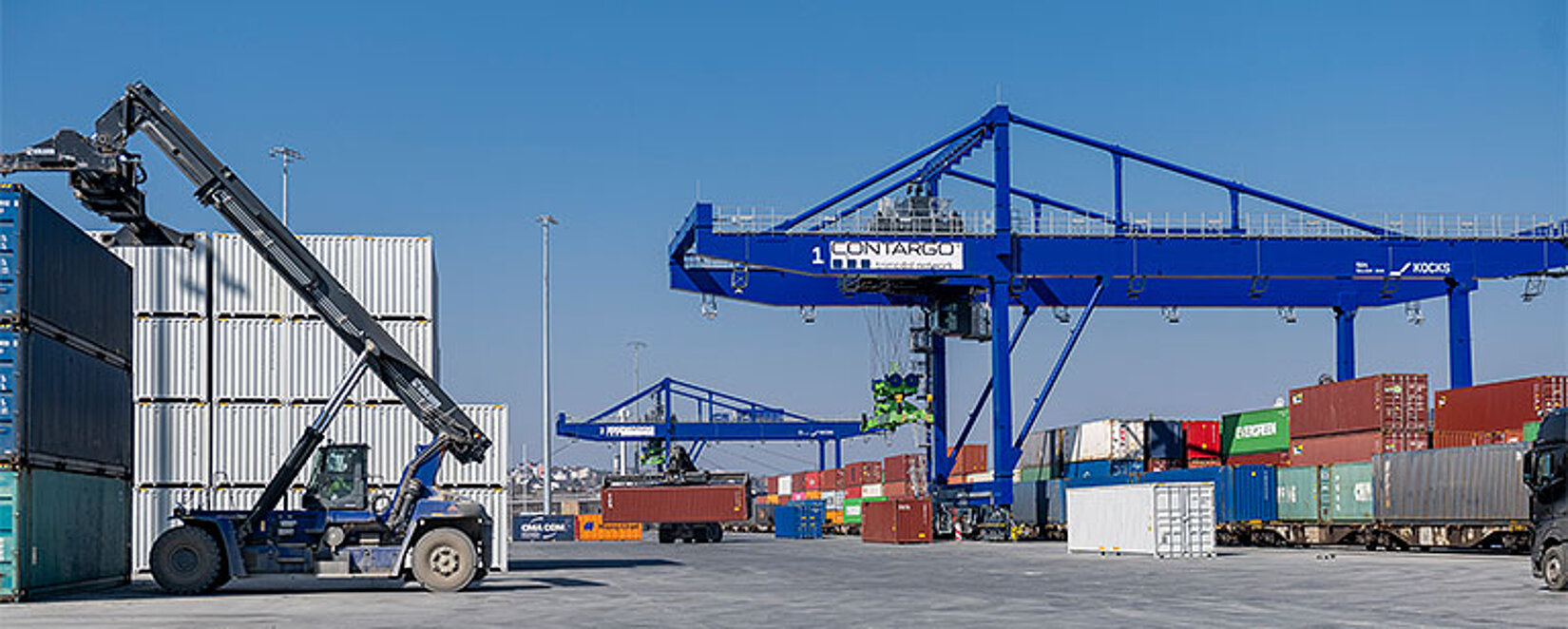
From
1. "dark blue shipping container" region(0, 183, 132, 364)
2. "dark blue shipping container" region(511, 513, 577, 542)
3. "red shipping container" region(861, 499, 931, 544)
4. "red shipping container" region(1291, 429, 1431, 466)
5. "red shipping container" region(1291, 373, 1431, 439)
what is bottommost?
"dark blue shipping container" region(511, 513, 577, 542)

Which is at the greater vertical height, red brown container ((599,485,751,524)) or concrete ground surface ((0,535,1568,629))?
concrete ground surface ((0,535,1568,629))

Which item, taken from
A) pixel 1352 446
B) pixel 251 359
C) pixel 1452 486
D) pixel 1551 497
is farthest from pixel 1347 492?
A: pixel 251 359

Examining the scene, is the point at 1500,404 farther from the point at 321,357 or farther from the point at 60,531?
the point at 60,531

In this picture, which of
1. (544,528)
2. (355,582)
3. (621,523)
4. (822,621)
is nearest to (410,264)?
(355,582)

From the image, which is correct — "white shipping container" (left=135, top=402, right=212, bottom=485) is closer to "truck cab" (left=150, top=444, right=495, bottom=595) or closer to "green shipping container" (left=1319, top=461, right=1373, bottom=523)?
"truck cab" (left=150, top=444, right=495, bottom=595)

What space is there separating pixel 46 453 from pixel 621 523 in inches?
1532

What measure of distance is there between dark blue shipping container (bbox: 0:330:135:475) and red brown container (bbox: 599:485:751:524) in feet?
105

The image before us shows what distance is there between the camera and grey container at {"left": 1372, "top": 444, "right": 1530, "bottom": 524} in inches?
1417

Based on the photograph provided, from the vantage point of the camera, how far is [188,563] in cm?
2433

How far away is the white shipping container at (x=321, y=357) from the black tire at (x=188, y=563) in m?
8.12

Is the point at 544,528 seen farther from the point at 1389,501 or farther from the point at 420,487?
the point at 420,487

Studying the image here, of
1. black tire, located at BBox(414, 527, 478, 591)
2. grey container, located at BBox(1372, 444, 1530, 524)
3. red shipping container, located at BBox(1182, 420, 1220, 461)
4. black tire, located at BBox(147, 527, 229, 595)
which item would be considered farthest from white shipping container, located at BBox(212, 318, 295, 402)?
red shipping container, located at BBox(1182, 420, 1220, 461)

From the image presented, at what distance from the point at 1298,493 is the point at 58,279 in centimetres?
3413

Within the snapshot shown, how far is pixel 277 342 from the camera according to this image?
105 ft
